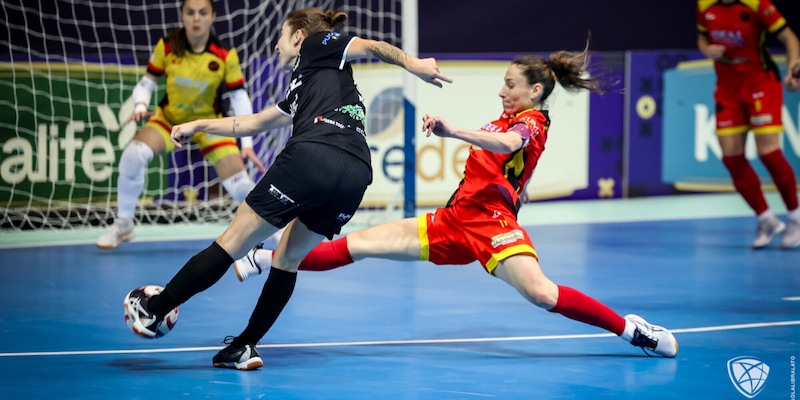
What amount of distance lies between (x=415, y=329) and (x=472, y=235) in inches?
28.9

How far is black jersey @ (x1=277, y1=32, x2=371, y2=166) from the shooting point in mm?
4453

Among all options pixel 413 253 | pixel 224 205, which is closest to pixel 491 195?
pixel 413 253

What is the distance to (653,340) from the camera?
4.77m

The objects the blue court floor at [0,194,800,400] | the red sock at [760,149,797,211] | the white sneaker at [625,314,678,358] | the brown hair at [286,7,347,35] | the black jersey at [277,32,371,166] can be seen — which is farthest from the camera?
the red sock at [760,149,797,211]

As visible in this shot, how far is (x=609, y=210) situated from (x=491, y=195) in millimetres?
5626

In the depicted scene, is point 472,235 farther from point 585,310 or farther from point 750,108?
point 750,108

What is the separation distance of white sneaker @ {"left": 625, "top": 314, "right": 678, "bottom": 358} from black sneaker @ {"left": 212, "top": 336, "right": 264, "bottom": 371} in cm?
160

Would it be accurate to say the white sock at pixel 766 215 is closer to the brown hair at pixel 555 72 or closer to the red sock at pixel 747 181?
the red sock at pixel 747 181

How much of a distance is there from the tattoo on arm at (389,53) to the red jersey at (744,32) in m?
4.65

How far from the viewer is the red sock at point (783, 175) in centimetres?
830

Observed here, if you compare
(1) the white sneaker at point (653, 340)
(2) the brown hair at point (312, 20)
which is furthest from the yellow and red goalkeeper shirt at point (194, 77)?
(1) the white sneaker at point (653, 340)

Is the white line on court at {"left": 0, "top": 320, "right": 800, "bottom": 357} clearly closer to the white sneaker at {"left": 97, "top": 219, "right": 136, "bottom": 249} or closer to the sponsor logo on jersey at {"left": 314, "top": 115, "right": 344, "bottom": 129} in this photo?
the sponsor logo on jersey at {"left": 314, "top": 115, "right": 344, "bottom": 129}

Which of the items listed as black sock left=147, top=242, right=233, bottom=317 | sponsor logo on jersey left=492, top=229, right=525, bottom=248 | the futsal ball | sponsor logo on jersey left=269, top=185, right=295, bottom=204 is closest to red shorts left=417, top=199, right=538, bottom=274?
sponsor logo on jersey left=492, top=229, right=525, bottom=248

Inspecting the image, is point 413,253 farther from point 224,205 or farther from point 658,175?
point 658,175
